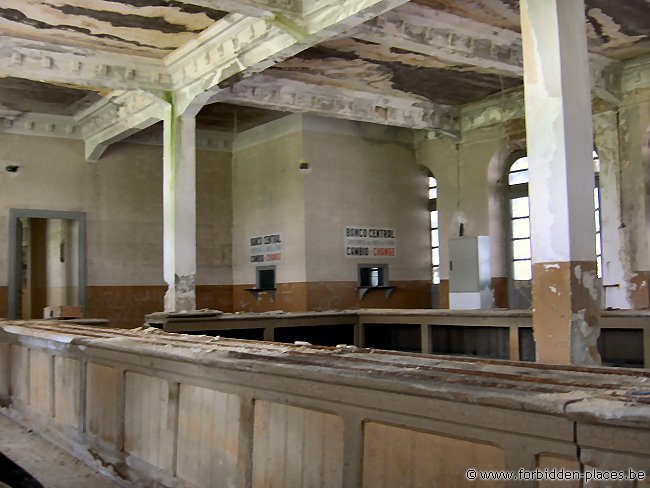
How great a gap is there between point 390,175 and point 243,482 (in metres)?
11.9

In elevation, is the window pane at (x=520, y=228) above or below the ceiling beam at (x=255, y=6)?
below

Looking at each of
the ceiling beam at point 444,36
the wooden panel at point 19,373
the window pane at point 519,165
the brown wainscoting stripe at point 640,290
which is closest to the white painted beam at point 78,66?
the ceiling beam at point 444,36

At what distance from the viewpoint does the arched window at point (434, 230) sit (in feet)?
49.2

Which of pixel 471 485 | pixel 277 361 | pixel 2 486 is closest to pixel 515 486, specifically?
pixel 471 485

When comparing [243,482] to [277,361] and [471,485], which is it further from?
[471,485]

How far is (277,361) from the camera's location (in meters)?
3.39

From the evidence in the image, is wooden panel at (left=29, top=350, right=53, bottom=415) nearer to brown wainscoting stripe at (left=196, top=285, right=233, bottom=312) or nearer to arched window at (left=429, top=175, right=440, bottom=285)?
brown wainscoting stripe at (left=196, top=285, right=233, bottom=312)

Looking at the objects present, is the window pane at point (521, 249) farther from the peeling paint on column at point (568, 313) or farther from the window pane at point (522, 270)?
the peeling paint on column at point (568, 313)

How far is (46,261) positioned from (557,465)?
16827 mm

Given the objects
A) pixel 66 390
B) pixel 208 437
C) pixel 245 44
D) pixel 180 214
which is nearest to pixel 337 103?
pixel 245 44

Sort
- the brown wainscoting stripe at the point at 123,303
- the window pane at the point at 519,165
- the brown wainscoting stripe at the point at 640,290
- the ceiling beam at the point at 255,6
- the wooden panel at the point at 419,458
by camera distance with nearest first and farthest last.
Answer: the wooden panel at the point at 419,458 → the ceiling beam at the point at 255,6 → the brown wainscoting stripe at the point at 640,290 → the window pane at the point at 519,165 → the brown wainscoting stripe at the point at 123,303

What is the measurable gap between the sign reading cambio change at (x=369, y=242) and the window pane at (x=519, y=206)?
8.44ft

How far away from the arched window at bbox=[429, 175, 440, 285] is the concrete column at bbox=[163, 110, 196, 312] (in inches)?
241

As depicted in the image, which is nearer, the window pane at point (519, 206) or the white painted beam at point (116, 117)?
the white painted beam at point (116, 117)
